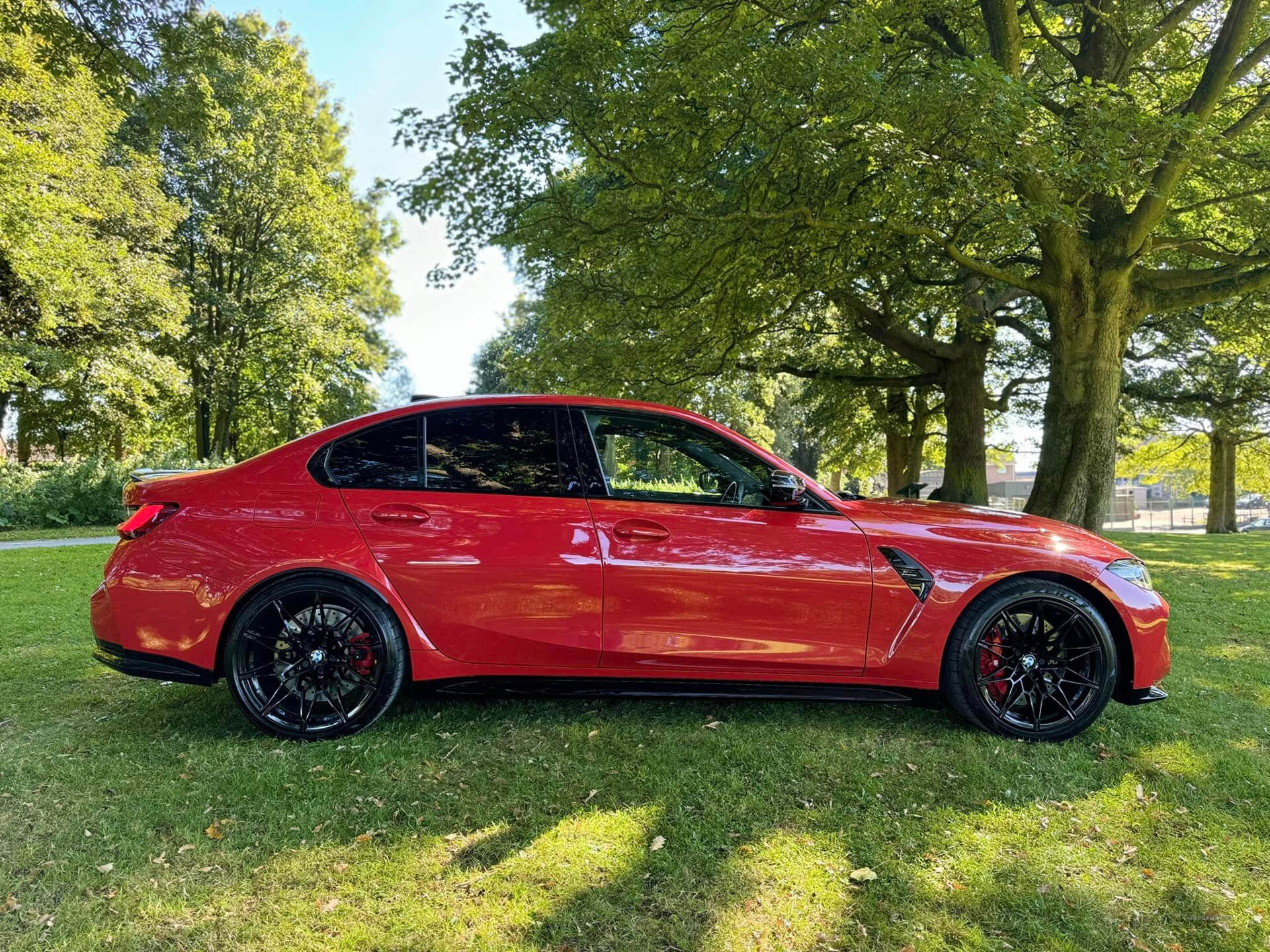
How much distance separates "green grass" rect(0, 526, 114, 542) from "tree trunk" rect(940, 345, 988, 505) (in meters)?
16.4

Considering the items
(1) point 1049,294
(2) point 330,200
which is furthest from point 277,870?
(2) point 330,200

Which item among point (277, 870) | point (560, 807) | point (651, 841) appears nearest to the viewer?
point (277, 870)

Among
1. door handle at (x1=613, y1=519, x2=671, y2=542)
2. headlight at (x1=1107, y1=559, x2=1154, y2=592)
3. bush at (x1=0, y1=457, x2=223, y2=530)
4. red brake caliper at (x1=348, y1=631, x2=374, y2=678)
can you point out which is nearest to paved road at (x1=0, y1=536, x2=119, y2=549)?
bush at (x1=0, y1=457, x2=223, y2=530)

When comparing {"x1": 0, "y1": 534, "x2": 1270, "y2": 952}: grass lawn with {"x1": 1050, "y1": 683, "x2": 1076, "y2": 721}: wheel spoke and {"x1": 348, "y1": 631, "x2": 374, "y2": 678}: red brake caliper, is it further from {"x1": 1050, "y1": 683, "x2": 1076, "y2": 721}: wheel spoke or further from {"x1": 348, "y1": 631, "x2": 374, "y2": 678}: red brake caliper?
{"x1": 348, "y1": 631, "x2": 374, "y2": 678}: red brake caliper

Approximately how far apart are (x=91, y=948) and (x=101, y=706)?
2.23m

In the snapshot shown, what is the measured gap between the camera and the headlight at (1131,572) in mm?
3426

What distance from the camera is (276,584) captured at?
3193 mm

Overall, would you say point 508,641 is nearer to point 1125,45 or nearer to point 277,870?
point 277,870

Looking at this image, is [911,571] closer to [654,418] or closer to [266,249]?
[654,418]

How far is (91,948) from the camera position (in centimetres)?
189

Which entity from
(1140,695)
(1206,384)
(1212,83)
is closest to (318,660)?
(1140,695)

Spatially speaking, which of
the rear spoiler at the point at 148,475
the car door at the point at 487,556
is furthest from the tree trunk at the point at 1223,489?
the rear spoiler at the point at 148,475

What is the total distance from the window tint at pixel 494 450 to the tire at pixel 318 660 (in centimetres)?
69

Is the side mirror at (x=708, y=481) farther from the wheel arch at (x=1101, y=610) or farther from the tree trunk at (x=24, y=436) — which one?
the tree trunk at (x=24, y=436)
